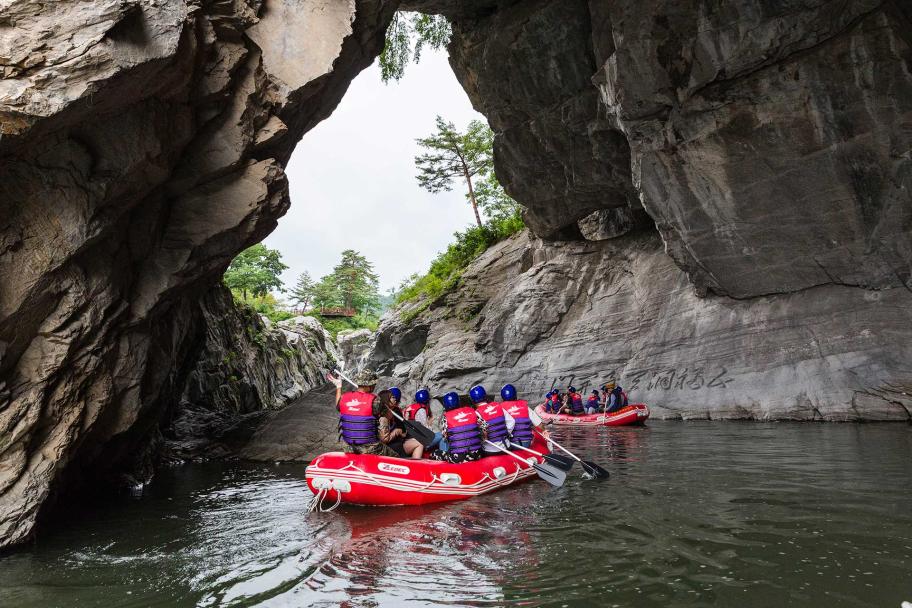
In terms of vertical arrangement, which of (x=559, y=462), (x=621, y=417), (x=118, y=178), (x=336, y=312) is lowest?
(x=559, y=462)

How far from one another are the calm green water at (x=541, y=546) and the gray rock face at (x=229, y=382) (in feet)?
23.8

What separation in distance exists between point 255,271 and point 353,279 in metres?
16.2

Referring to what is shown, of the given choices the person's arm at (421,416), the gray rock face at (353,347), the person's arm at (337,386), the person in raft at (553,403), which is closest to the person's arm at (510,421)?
the person's arm at (421,416)

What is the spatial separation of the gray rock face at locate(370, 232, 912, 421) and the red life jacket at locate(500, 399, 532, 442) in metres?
8.84

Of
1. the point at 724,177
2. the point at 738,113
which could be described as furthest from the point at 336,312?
the point at 738,113

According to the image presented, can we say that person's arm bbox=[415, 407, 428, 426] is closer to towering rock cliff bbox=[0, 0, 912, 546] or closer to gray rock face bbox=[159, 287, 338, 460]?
towering rock cliff bbox=[0, 0, 912, 546]

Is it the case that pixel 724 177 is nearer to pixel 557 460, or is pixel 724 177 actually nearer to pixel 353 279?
pixel 557 460

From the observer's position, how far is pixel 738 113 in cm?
1394

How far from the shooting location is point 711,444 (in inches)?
445

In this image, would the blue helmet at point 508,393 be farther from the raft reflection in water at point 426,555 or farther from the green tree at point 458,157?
the green tree at point 458,157

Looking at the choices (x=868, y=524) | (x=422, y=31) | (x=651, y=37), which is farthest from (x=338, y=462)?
(x=422, y=31)

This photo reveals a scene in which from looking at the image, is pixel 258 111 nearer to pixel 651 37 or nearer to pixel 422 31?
pixel 651 37

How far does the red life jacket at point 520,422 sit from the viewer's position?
381 inches

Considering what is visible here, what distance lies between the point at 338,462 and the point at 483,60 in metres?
14.2
